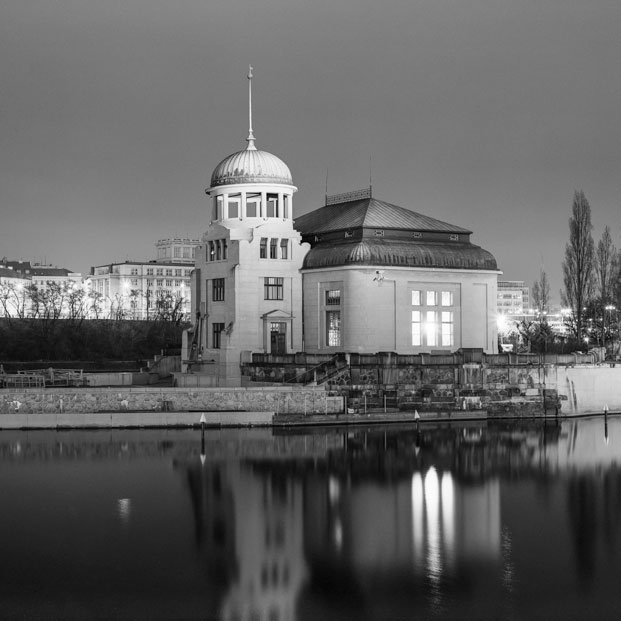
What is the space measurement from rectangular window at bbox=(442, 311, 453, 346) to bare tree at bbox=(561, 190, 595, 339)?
1895 centimetres

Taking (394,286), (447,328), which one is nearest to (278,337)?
(394,286)

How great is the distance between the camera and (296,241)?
244 ft

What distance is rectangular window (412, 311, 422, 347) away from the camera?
72.9 meters

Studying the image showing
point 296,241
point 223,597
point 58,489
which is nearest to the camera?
point 223,597

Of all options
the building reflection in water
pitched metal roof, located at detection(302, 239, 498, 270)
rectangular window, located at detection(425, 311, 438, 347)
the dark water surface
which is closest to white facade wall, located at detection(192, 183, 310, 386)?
pitched metal roof, located at detection(302, 239, 498, 270)

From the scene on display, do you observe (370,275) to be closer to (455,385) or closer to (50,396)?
(455,385)

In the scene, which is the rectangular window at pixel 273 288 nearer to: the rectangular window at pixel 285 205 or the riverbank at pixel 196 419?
the rectangular window at pixel 285 205

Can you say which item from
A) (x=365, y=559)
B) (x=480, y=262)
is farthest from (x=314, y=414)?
(x=365, y=559)

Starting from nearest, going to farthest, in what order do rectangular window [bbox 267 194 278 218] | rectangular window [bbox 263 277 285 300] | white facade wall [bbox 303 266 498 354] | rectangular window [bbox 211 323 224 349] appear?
white facade wall [bbox 303 266 498 354] < rectangular window [bbox 263 277 285 300] < rectangular window [bbox 211 323 224 349] < rectangular window [bbox 267 194 278 218]

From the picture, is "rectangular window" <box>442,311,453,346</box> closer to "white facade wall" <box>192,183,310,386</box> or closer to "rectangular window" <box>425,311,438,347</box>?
"rectangular window" <box>425,311,438,347</box>

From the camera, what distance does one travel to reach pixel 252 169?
247 ft

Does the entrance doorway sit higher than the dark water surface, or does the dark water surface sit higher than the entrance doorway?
the entrance doorway

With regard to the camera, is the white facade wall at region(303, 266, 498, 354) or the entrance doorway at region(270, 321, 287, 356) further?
the entrance doorway at region(270, 321, 287, 356)

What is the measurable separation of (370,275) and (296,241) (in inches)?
259
